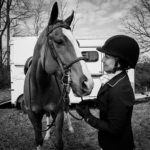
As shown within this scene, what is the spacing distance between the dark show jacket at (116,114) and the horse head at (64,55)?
0.25 m

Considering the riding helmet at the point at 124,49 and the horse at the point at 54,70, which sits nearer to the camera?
the riding helmet at the point at 124,49

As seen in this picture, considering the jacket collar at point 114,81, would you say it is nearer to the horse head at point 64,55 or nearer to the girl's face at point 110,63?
the girl's face at point 110,63

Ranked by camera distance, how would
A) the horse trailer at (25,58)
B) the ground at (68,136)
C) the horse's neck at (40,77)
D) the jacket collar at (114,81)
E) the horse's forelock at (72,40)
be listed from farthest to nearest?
the horse trailer at (25,58) → the ground at (68,136) → the horse's neck at (40,77) → the horse's forelock at (72,40) → the jacket collar at (114,81)

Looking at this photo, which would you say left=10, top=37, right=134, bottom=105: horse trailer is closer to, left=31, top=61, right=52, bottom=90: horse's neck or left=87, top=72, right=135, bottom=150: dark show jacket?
left=31, top=61, right=52, bottom=90: horse's neck

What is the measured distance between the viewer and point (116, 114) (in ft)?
4.97

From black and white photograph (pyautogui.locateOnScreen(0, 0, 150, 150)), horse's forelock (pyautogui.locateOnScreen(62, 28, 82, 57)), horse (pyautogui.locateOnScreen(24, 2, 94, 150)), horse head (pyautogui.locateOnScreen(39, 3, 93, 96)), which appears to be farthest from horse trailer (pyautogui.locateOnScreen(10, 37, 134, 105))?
horse's forelock (pyautogui.locateOnScreen(62, 28, 82, 57))

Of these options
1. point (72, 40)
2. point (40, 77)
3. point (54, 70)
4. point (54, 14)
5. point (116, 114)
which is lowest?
point (116, 114)

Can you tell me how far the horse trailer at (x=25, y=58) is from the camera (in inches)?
307

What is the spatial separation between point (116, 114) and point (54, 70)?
1.08 metres

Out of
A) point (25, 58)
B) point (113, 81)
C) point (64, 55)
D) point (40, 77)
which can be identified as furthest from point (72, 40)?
point (25, 58)

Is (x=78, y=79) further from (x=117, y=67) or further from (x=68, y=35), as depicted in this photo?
(x=68, y=35)

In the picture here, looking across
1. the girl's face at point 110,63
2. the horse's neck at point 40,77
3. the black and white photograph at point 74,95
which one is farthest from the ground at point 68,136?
the girl's face at point 110,63

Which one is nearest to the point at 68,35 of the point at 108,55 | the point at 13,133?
the point at 108,55

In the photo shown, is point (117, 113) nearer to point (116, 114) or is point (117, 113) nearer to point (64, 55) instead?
point (116, 114)
